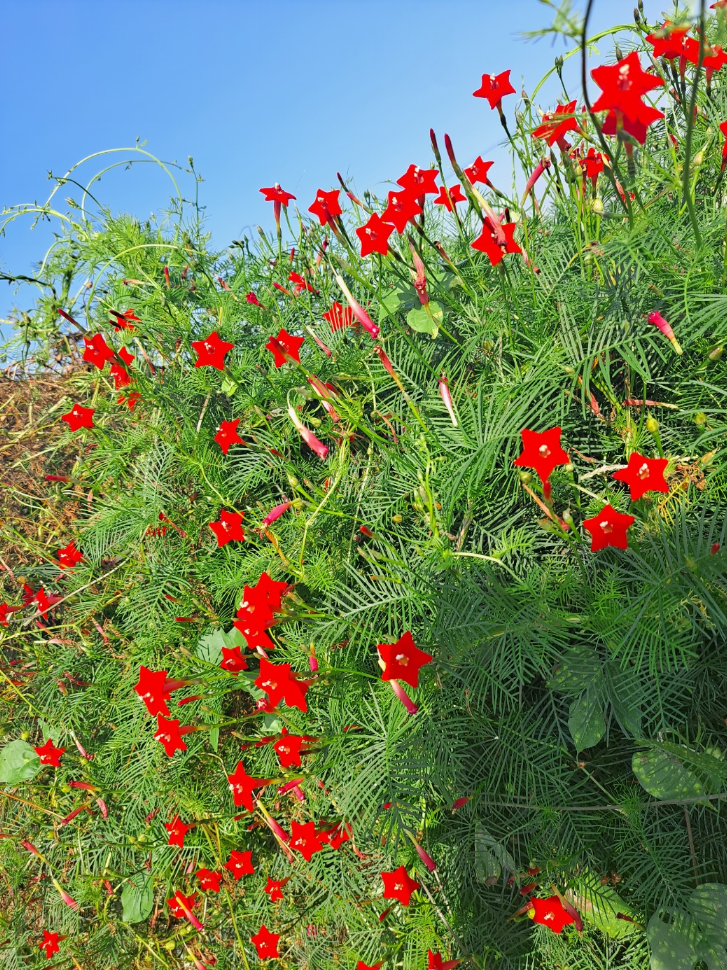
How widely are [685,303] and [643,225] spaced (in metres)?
0.20

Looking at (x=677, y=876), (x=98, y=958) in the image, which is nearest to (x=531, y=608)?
(x=677, y=876)

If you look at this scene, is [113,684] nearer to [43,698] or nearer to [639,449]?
[43,698]

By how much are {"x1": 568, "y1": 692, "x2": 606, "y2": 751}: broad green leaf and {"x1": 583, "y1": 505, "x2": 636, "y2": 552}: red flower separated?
34 cm

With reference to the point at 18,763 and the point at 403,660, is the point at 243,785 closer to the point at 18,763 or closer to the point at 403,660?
the point at 403,660

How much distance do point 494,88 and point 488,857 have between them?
1.61 metres

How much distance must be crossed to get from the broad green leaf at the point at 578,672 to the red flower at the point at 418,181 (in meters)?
0.94

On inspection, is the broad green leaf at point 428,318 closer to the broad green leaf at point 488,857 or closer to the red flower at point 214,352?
the red flower at point 214,352

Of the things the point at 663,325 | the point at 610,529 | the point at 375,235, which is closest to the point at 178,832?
the point at 610,529

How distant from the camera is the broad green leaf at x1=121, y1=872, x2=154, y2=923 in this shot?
1.88m

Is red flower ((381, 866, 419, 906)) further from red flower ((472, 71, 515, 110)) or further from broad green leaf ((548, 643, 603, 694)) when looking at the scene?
red flower ((472, 71, 515, 110))

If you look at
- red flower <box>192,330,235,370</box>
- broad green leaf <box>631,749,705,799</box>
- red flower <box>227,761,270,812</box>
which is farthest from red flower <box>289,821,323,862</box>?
red flower <box>192,330,235,370</box>

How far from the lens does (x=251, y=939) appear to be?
178cm

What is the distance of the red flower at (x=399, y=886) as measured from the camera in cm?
138

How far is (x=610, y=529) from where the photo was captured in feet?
3.65
